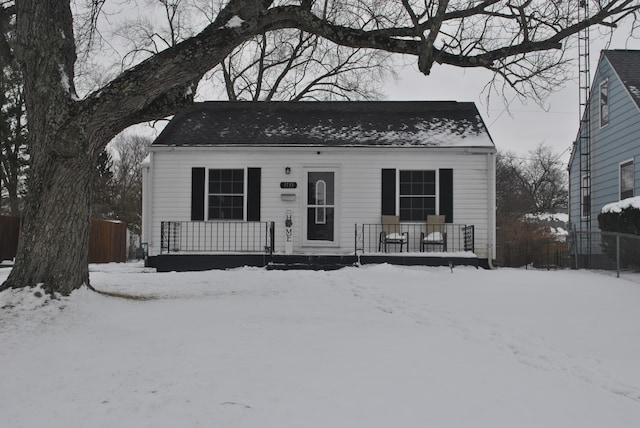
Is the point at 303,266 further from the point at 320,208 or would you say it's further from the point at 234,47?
the point at 234,47

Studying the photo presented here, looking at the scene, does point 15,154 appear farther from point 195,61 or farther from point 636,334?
point 636,334

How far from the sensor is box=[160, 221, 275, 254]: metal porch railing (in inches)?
501

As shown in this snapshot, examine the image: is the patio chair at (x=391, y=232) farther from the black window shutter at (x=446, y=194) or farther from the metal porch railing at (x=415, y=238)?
the black window shutter at (x=446, y=194)

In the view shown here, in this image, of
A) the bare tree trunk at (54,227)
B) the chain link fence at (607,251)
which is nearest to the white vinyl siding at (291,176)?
the chain link fence at (607,251)

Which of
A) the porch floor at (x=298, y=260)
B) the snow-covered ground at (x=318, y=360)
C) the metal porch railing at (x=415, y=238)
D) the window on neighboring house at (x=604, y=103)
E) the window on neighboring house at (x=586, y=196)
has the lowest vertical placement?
the snow-covered ground at (x=318, y=360)

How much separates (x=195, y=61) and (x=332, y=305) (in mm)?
3414

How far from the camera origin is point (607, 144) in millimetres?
16609

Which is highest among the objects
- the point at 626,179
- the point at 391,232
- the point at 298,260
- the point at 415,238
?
the point at 626,179

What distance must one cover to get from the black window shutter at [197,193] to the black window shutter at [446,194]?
18.8ft

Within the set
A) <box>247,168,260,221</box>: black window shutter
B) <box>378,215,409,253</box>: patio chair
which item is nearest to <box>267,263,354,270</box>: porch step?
<box>378,215,409,253</box>: patio chair

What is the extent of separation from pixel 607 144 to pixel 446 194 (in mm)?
7317

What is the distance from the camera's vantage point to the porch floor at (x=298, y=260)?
1159 cm

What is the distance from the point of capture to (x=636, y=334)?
17.3ft

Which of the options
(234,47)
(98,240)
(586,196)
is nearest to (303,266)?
(234,47)
